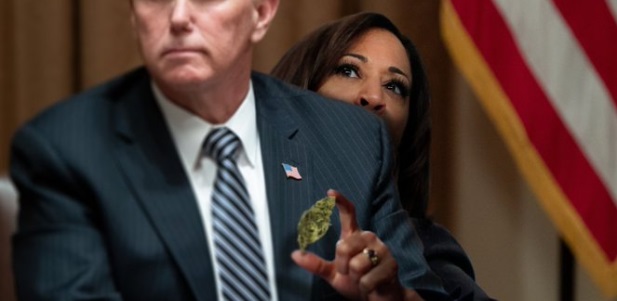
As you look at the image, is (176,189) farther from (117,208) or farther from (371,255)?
(371,255)

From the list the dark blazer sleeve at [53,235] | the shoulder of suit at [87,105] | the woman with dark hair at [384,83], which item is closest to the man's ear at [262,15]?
the shoulder of suit at [87,105]

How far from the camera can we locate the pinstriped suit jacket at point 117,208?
3.05 feet

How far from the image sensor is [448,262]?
1424 mm

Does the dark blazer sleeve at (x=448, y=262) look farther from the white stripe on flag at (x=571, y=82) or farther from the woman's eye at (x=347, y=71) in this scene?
the white stripe on flag at (x=571, y=82)

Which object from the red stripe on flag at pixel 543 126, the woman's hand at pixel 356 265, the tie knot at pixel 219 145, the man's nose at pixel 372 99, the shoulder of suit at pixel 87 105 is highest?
the shoulder of suit at pixel 87 105

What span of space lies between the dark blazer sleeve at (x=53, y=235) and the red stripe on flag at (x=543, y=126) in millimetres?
1336

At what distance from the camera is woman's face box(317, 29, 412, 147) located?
142cm

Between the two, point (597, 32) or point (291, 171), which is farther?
point (597, 32)

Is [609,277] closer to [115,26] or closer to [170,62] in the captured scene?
[115,26]

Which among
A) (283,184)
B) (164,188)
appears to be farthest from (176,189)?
(283,184)

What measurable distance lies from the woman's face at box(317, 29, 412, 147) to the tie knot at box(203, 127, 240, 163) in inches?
16.9

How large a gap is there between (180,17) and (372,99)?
523 millimetres

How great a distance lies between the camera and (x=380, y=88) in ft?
4.71

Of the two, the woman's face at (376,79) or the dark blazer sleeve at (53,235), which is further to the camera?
the woman's face at (376,79)
